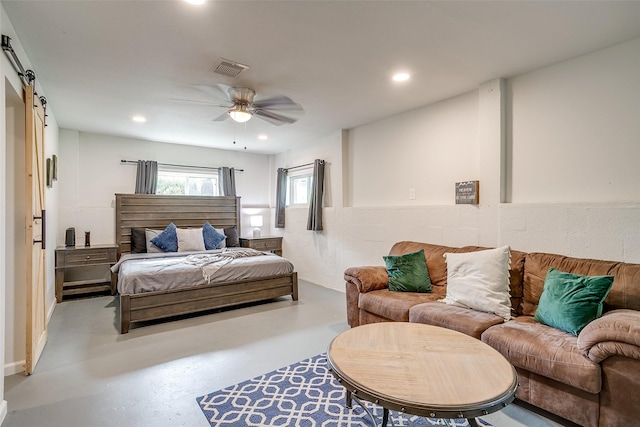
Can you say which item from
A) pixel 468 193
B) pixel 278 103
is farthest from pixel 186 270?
pixel 468 193

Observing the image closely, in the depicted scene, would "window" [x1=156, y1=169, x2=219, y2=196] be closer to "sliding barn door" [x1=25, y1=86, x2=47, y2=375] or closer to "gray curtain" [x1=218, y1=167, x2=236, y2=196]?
"gray curtain" [x1=218, y1=167, x2=236, y2=196]

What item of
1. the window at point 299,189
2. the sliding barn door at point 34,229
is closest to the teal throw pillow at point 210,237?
the window at point 299,189

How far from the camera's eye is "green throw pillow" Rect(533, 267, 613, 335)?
6.49 ft

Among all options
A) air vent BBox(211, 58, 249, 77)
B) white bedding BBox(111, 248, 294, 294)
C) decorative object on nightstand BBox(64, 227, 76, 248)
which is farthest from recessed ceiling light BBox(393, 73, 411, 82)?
decorative object on nightstand BBox(64, 227, 76, 248)

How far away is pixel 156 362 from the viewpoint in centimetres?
261

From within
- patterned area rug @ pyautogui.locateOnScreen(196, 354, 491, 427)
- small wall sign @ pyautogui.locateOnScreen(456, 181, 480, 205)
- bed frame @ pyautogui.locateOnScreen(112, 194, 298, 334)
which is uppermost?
small wall sign @ pyautogui.locateOnScreen(456, 181, 480, 205)

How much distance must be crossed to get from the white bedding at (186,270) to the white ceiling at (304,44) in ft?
6.29

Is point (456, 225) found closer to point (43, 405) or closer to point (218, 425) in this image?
point (218, 425)

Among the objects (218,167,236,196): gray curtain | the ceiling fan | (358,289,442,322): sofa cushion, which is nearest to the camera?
(358,289,442,322): sofa cushion

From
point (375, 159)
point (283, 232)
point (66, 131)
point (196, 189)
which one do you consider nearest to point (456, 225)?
point (375, 159)

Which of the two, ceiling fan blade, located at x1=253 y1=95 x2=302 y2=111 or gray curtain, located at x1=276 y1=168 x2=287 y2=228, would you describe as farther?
gray curtain, located at x1=276 y1=168 x2=287 y2=228

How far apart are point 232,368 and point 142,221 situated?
3.75 meters

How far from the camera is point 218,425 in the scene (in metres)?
1.83

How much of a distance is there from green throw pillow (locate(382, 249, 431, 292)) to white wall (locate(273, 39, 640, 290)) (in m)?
0.59
